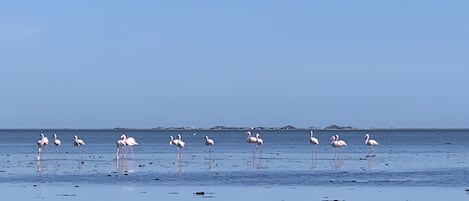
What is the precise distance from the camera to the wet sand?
1091 inches

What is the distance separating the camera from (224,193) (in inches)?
1146

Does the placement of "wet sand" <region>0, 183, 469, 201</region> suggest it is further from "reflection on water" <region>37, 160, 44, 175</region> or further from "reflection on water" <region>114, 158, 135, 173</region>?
"reflection on water" <region>114, 158, 135, 173</region>

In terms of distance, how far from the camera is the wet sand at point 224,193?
2770 centimetres

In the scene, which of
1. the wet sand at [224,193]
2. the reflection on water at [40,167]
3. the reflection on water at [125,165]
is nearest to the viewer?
the wet sand at [224,193]

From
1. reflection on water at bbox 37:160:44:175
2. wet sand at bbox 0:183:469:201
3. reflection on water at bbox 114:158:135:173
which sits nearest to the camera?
wet sand at bbox 0:183:469:201

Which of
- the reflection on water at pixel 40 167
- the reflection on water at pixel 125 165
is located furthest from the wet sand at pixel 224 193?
the reflection on water at pixel 125 165

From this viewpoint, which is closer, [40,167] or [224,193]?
[224,193]

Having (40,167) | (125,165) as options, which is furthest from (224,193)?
(40,167)

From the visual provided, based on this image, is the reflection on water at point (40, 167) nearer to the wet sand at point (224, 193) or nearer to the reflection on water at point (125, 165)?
the reflection on water at point (125, 165)

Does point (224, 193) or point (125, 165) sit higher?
point (125, 165)

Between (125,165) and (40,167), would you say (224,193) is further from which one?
(40,167)

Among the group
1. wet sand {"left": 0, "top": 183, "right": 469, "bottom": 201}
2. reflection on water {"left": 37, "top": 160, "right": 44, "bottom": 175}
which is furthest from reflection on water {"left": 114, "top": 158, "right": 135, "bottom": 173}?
wet sand {"left": 0, "top": 183, "right": 469, "bottom": 201}

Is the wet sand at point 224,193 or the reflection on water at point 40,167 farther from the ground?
the reflection on water at point 40,167

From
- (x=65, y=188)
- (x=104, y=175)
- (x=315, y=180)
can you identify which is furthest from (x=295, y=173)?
(x=65, y=188)
